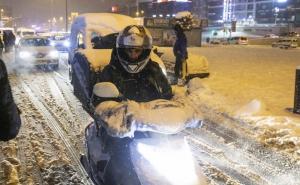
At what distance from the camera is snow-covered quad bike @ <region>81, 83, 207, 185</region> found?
349 centimetres

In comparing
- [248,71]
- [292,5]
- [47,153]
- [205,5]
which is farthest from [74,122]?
[205,5]

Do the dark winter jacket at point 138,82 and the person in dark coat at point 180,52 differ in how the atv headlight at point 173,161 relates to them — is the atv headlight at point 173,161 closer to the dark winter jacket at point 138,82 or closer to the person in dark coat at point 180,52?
the dark winter jacket at point 138,82

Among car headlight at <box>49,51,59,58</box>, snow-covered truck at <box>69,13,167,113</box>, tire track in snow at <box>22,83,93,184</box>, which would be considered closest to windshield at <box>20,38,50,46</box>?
car headlight at <box>49,51,59,58</box>

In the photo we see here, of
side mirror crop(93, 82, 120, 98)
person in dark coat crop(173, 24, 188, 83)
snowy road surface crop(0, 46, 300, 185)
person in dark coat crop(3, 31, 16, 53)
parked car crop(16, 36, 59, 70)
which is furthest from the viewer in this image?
person in dark coat crop(3, 31, 16, 53)

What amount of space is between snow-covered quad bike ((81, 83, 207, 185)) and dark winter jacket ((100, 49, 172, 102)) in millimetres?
833

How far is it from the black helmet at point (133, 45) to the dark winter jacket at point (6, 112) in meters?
2.26

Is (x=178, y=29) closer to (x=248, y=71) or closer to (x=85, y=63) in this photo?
(x=85, y=63)

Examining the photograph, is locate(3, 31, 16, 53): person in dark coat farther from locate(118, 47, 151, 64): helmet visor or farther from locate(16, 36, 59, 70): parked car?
locate(118, 47, 151, 64): helmet visor

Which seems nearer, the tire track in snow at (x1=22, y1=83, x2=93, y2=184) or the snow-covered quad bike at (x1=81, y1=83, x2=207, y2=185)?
the snow-covered quad bike at (x1=81, y1=83, x2=207, y2=185)

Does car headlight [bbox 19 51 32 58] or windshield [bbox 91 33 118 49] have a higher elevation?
windshield [bbox 91 33 118 49]

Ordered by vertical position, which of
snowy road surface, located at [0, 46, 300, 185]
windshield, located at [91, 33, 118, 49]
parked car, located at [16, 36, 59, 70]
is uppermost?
windshield, located at [91, 33, 118, 49]

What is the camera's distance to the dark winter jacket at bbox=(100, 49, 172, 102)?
4828mm

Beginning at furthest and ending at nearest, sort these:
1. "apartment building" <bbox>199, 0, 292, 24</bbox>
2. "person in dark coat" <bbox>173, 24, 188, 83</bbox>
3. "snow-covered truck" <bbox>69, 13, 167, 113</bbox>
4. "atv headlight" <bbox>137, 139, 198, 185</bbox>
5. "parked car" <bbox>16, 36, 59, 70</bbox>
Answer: "apartment building" <bbox>199, 0, 292, 24</bbox> < "parked car" <bbox>16, 36, 59, 70</bbox> < "person in dark coat" <bbox>173, 24, 188, 83</bbox> < "snow-covered truck" <bbox>69, 13, 167, 113</bbox> < "atv headlight" <bbox>137, 139, 198, 185</bbox>

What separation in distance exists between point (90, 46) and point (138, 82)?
1020cm
